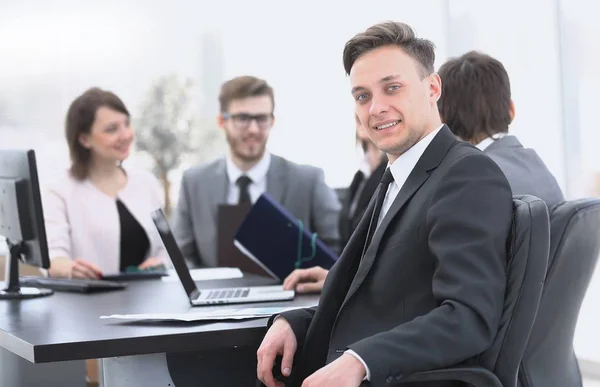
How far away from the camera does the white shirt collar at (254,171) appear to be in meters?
4.18

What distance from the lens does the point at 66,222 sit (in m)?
4.05

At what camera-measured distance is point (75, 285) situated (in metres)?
3.22

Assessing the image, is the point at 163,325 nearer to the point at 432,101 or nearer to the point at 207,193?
the point at 432,101

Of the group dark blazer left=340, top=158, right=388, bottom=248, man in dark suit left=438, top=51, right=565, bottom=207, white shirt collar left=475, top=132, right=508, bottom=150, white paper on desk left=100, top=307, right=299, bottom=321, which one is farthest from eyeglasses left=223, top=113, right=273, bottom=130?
white paper on desk left=100, top=307, right=299, bottom=321

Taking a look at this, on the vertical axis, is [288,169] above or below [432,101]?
below

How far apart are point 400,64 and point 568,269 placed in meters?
0.62

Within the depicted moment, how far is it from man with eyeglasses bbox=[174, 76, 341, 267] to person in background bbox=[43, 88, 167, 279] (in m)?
0.20

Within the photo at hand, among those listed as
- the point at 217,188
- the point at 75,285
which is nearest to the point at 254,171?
the point at 217,188

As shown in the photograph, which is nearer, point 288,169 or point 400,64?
point 400,64

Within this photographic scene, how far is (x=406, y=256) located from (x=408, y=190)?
0.52 ft

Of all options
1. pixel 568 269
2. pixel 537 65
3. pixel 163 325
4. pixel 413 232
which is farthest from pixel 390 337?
pixel 537 65

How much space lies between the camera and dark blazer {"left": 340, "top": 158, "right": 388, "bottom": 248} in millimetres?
4062

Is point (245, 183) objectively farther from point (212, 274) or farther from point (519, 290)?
point (519, 290)

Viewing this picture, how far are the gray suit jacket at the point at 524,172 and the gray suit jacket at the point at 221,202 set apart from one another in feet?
4.87
